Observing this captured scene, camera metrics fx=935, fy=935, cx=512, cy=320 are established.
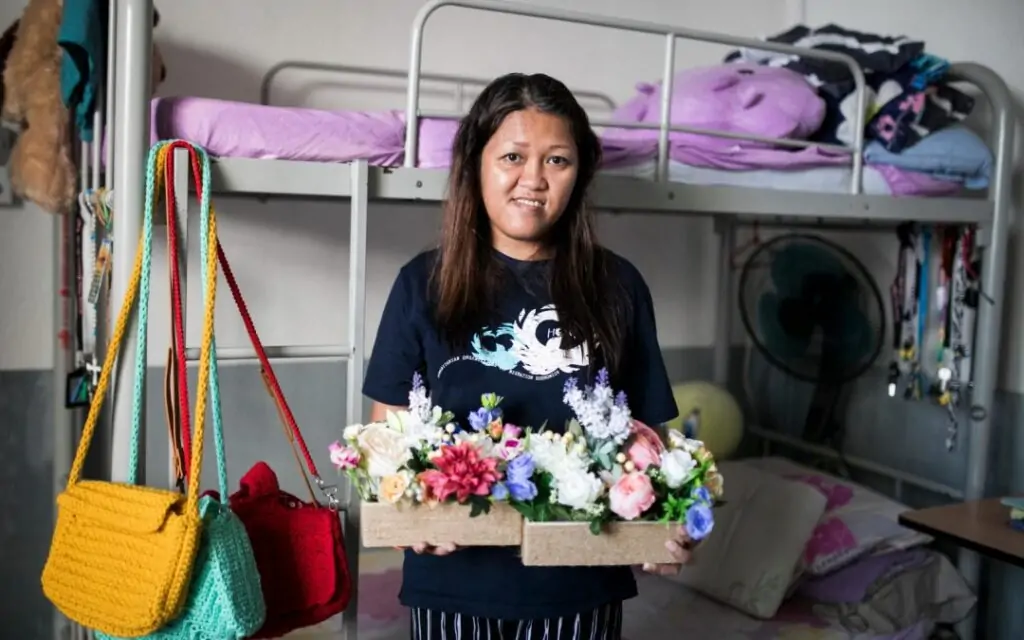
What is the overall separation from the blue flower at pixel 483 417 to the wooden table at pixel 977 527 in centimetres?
142

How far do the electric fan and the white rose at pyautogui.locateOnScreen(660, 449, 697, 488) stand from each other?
1884 millimetres

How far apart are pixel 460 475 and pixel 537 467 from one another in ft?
0.40

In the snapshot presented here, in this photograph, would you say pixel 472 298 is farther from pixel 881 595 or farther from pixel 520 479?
pixel 881 595

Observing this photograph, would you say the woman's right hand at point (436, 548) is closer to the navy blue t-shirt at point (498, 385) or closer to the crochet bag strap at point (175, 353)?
the navy blue t-shirt at point (498, 385)

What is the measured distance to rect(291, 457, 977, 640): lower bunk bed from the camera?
8.41ft

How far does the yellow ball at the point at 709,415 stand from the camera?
9.82ft

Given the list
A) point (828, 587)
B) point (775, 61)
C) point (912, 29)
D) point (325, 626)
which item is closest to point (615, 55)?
point (775, 61)

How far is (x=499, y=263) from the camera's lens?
1.56 m

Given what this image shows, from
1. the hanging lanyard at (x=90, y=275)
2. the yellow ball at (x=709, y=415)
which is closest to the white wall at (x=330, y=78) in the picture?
the hanging lanyard at (x=90, y=275)

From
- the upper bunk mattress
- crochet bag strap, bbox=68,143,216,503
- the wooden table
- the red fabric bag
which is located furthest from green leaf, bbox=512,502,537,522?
the wooden table

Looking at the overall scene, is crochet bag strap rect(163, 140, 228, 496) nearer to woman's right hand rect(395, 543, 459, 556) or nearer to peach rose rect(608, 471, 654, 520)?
woman's right hand rect(395, 543, 459, 556)

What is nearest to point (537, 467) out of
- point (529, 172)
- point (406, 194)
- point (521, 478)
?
point (521, 478)

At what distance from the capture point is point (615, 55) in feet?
10.8

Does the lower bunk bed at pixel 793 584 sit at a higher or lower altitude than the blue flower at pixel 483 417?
lower
